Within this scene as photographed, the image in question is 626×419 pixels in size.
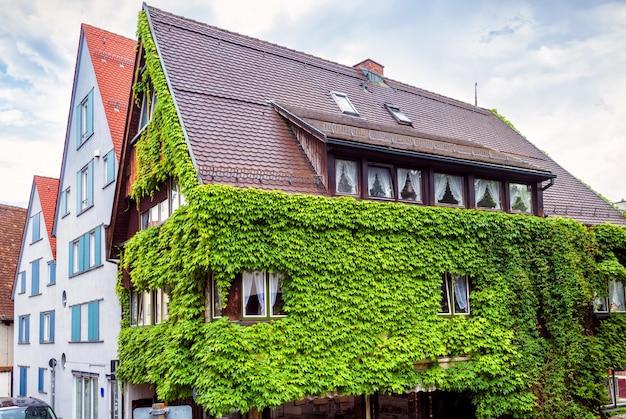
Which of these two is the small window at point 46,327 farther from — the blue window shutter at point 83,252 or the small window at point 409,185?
the small window at point 409,185

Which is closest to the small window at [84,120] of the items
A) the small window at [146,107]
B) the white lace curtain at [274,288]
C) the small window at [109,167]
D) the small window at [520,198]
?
the small window at [109,167]

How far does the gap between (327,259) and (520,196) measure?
737 cm

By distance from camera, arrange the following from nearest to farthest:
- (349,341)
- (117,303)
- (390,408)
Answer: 1. (349,341)
2. (390,408)
3. (117,303)

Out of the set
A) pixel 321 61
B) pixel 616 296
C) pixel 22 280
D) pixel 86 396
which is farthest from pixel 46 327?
pixel 616 296

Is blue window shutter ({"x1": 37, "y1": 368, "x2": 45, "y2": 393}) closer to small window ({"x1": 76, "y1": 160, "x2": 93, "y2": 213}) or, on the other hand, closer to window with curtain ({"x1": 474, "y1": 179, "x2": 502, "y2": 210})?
small window ({"x1": 76, "y1": 160, "x2": 93, "y2": 213})

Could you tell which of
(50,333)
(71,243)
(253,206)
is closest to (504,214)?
(253,206)

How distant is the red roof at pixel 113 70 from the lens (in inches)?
904

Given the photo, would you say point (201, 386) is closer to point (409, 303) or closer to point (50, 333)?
point (409, 303)

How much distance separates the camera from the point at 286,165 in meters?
16.3

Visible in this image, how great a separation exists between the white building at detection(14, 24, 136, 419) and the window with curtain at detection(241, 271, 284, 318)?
287 inches

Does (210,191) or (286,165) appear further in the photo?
(286,165)

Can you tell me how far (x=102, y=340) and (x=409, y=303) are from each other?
11223mm

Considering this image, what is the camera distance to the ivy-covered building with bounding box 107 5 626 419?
46.5 ft

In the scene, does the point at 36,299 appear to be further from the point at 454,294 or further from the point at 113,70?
the point at 454,294
